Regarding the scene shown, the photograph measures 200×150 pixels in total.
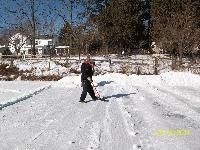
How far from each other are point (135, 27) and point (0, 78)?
2477 cm

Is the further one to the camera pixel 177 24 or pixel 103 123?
pixel 177 24

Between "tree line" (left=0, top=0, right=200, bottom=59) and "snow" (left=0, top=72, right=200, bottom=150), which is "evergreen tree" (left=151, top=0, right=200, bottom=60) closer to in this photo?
"tree line" (left=0, top=0, right=200, bottom=59)

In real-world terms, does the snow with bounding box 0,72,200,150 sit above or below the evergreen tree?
below

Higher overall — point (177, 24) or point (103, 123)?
point (177, 24)

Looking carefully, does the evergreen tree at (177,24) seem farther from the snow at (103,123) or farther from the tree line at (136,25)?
the snow at (103,123)

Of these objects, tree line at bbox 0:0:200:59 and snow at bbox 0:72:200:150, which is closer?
snow at bbox 0:72:200:150

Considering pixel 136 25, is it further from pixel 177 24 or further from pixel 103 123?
pixel 103 123

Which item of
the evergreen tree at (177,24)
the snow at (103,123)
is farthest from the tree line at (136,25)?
the snow at (103,123)

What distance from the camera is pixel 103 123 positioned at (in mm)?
10102

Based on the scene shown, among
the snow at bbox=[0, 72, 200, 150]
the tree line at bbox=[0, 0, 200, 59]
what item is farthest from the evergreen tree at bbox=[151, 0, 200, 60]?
the snow at bbox=[0, 72, 200, 150]

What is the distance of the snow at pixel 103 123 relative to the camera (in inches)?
314

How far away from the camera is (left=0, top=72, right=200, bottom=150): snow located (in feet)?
26.2

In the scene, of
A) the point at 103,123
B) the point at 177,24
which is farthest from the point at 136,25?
the point at 103,123

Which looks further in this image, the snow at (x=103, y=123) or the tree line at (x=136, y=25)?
the tree line at (x=136, y=25)
